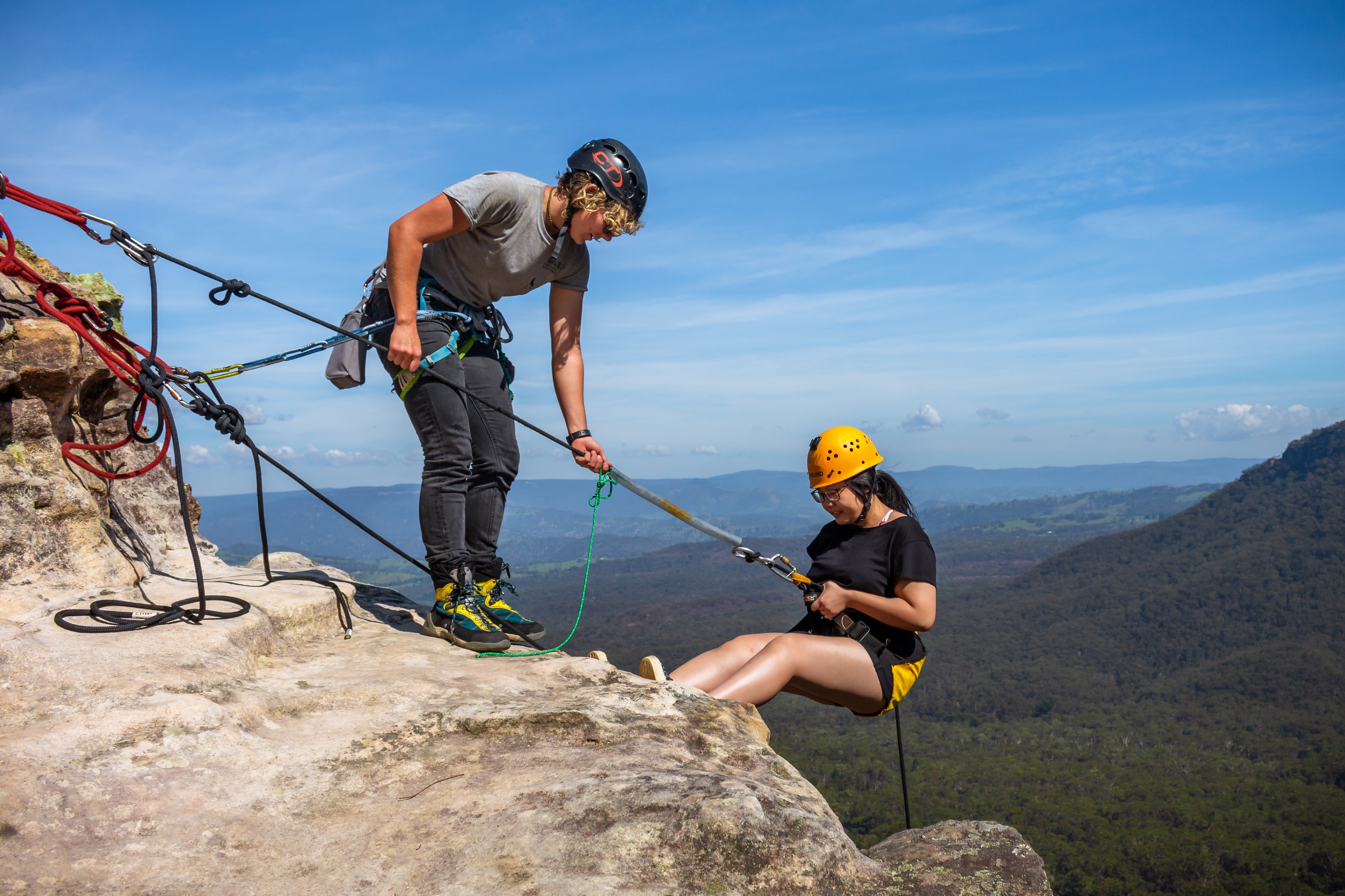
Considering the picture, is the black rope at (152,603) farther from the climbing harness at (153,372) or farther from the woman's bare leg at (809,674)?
the woman's bare leg at (809,674)

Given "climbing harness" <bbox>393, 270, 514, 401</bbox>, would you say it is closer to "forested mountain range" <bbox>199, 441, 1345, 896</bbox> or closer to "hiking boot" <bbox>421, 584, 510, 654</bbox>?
"hiking boot" <bbox>421, 584, 510, 654</bbox>

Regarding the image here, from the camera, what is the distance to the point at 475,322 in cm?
542

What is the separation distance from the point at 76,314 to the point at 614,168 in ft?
11.7

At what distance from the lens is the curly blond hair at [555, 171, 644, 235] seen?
5062 millimetres

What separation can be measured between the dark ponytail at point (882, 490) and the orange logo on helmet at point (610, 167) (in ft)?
8.13

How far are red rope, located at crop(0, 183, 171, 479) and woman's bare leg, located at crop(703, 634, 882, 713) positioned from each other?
365 cm

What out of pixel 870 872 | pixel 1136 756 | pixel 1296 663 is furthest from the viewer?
pixel 1296 663

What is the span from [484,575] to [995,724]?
17203 centimetres

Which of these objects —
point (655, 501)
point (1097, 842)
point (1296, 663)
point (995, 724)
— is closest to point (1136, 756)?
point (995, 724)

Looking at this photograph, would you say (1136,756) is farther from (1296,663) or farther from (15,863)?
(15,863)

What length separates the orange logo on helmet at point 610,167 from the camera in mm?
5059

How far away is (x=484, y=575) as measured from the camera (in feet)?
18.2

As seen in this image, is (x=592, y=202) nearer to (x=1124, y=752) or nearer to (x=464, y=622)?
(x=464, y=622)

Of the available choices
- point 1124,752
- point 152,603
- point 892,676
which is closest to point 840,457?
point 892,676
